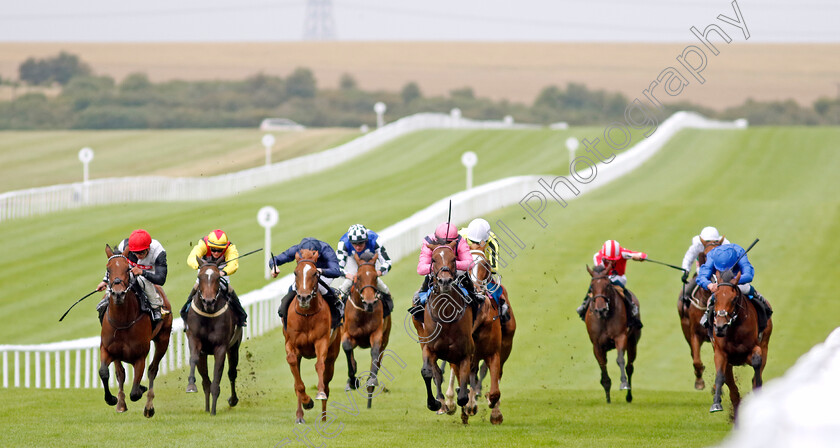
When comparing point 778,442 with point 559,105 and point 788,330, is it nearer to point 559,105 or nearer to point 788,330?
point 788,330

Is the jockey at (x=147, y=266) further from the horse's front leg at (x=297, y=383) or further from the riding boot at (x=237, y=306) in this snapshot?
the horse's front leg at (x=297, y=383)

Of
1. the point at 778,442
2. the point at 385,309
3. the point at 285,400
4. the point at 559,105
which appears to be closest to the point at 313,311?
the point at 385,309

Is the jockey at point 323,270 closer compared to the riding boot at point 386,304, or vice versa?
the jockey at point 323,270

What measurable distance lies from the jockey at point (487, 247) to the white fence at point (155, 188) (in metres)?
20.1

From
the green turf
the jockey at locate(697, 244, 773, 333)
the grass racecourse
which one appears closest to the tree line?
the green turf

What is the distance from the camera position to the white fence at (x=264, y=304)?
16438 millimetres

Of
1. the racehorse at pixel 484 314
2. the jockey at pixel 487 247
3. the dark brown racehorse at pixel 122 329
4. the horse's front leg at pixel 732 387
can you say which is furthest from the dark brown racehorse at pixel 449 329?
the dark brown racehorse at pixel 122 329

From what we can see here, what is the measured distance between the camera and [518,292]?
22484 millimetres

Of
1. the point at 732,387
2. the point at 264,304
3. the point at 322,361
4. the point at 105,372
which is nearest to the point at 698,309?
the point at 732,387

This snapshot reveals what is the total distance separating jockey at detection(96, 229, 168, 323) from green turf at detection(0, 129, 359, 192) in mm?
31857

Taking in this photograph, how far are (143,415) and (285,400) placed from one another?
106 inches

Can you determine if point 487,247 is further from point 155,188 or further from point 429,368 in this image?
point 155,188

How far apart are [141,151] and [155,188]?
22.4 m

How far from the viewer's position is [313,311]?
1178 cm
